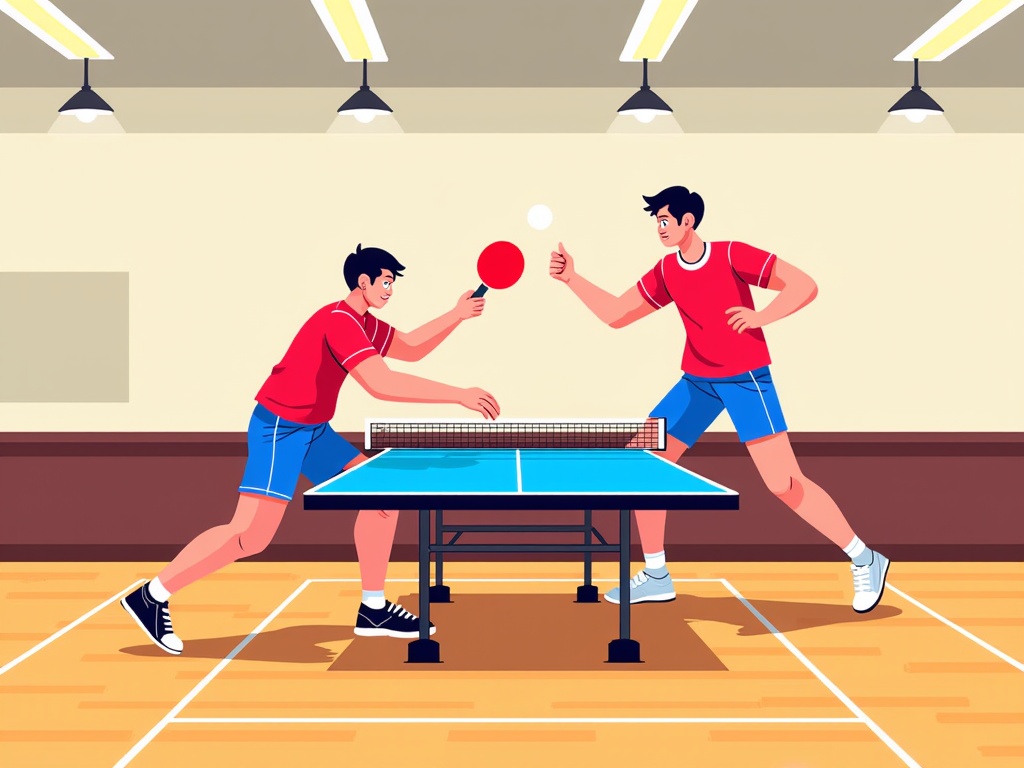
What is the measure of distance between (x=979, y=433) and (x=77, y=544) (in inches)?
200

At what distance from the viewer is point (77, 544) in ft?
21.5

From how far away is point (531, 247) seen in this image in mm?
6906

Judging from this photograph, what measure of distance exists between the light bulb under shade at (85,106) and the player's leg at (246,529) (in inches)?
103

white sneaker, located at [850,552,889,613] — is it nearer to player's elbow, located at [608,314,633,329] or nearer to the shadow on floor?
the shadow on floor

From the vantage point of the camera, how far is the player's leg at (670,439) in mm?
5121

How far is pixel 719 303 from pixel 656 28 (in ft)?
4.56

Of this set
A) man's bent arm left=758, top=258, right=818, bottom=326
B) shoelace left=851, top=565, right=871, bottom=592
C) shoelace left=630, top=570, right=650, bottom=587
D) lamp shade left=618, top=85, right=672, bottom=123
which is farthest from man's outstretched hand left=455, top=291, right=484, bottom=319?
shoelace left=851, top=565, right=871, bottom=592

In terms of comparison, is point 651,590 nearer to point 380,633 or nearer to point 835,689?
point 380,633

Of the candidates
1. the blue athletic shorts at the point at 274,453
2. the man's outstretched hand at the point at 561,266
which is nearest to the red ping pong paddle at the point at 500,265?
the man's outstretched hand at the point at 561,266

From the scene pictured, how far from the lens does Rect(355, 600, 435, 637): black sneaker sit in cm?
470

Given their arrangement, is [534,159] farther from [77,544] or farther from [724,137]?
[77,544]

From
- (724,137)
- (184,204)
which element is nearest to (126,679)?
(184,204)

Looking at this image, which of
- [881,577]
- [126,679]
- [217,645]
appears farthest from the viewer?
[881,577]

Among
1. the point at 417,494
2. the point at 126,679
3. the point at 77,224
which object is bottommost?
the point at 126,679
